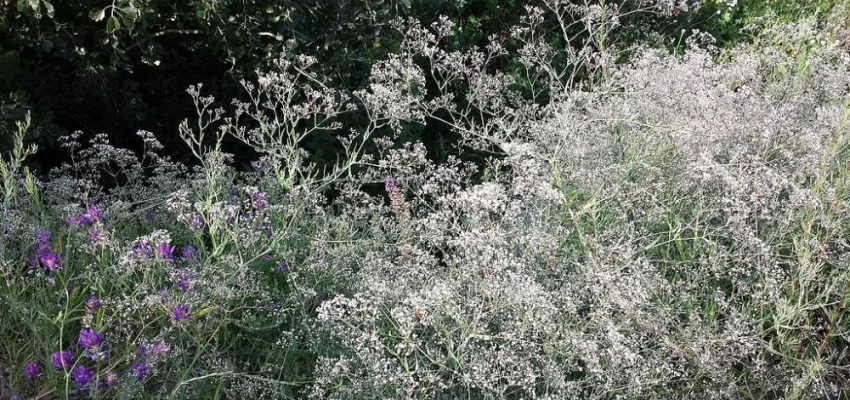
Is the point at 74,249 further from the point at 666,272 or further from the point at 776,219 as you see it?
the point at 776,219

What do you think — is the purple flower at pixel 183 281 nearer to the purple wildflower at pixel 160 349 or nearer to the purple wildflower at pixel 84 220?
the purple wildflower at pixel 160 349

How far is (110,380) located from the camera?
7.72ft

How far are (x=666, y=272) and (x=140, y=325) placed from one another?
1964 mm

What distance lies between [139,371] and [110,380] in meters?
0.08

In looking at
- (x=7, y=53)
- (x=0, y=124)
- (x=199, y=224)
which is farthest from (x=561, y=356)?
(x=7, y=53)

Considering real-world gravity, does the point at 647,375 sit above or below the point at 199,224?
below

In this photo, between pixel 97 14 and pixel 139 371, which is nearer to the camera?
pixel 139 371

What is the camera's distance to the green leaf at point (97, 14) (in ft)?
11.3

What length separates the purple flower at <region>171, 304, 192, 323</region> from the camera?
2.43m

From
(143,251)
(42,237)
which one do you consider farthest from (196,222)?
(42,237)

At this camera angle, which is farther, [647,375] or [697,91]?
[697,91]

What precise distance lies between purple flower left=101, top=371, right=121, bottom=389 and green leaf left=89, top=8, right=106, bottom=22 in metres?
1.69

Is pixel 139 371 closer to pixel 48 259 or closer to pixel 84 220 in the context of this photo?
pixel 48 259

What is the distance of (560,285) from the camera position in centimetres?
294
